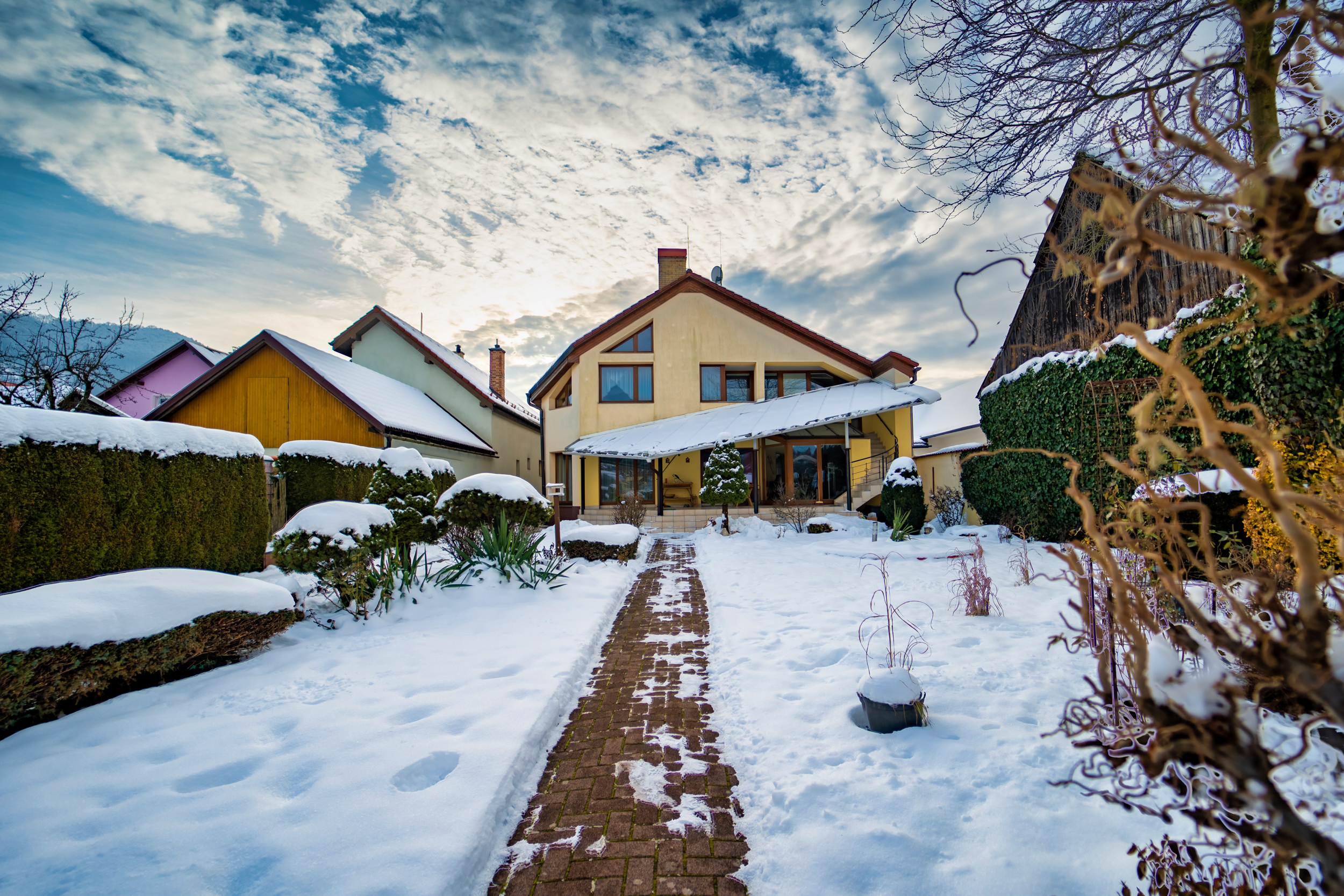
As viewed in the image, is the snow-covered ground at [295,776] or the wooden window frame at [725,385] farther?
the wooden window frame at [725,385]

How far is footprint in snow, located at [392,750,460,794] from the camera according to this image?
3.11 m

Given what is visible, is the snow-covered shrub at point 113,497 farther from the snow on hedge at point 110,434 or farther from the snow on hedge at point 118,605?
the snow on hedge at point 118,605

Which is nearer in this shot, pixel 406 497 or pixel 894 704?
pixel 894 704

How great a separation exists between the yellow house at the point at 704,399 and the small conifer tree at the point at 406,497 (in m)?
7.81

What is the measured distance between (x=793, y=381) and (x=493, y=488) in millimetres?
13486

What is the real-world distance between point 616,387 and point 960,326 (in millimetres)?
17305

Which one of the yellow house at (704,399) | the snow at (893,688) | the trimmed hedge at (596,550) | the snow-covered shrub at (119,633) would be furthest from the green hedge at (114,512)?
the yellow house at (704,399)

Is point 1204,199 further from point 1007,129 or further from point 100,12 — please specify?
point 100,12

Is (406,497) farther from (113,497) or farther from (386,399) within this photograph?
(386,399)

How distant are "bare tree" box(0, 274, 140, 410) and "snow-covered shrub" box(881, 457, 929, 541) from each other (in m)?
18.5

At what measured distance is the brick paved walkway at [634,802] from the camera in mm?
2609

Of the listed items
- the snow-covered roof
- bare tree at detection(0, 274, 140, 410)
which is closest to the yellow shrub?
the snow-covered roof

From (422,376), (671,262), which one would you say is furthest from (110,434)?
(671,262)

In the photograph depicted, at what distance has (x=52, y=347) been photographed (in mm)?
13781
